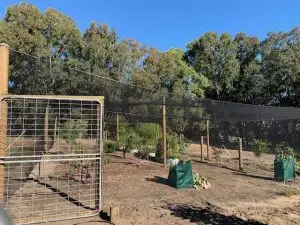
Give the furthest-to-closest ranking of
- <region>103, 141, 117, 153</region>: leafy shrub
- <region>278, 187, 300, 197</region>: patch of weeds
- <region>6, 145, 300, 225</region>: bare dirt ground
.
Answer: <region>103, 141, 117, 153</region>: leafy shrub → <region>278, 187, 300, 197</region>: patch of weeds → <region>6, 145, 300, 225</region>: bare dirt ground

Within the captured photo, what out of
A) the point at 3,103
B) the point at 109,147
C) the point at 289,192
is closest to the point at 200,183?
the point at 289,192

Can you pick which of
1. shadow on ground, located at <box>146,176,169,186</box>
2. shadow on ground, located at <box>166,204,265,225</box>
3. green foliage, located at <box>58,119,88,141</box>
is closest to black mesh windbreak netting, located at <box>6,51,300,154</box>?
green foliage, located at <box>58,119,88,141</box>

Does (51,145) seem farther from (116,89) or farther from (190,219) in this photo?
(190,219)

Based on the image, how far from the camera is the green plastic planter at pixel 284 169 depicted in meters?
11.3

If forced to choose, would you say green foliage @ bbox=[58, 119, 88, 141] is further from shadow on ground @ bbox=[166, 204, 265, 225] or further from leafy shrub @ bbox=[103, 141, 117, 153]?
leafy shrub @ bbox=[103, 141, 117, 153]

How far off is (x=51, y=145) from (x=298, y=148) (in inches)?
561

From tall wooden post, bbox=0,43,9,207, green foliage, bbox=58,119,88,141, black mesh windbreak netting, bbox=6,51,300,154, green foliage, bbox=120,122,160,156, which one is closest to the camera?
tall wooden post, bbox=0,43,9,207

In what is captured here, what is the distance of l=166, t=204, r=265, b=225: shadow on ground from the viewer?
21.8 ft

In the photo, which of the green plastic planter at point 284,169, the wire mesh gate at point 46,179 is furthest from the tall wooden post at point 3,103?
the green plastic planter at point 284,169

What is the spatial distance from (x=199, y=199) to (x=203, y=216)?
1.30 meters

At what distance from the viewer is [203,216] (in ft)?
22.7

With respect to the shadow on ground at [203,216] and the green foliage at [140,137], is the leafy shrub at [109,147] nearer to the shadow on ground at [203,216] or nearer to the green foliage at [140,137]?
the green foliage at [140,137]

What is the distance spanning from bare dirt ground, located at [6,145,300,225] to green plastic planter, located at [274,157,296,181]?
0.79ft

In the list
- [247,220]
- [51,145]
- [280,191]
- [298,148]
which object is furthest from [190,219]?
[298,148]
